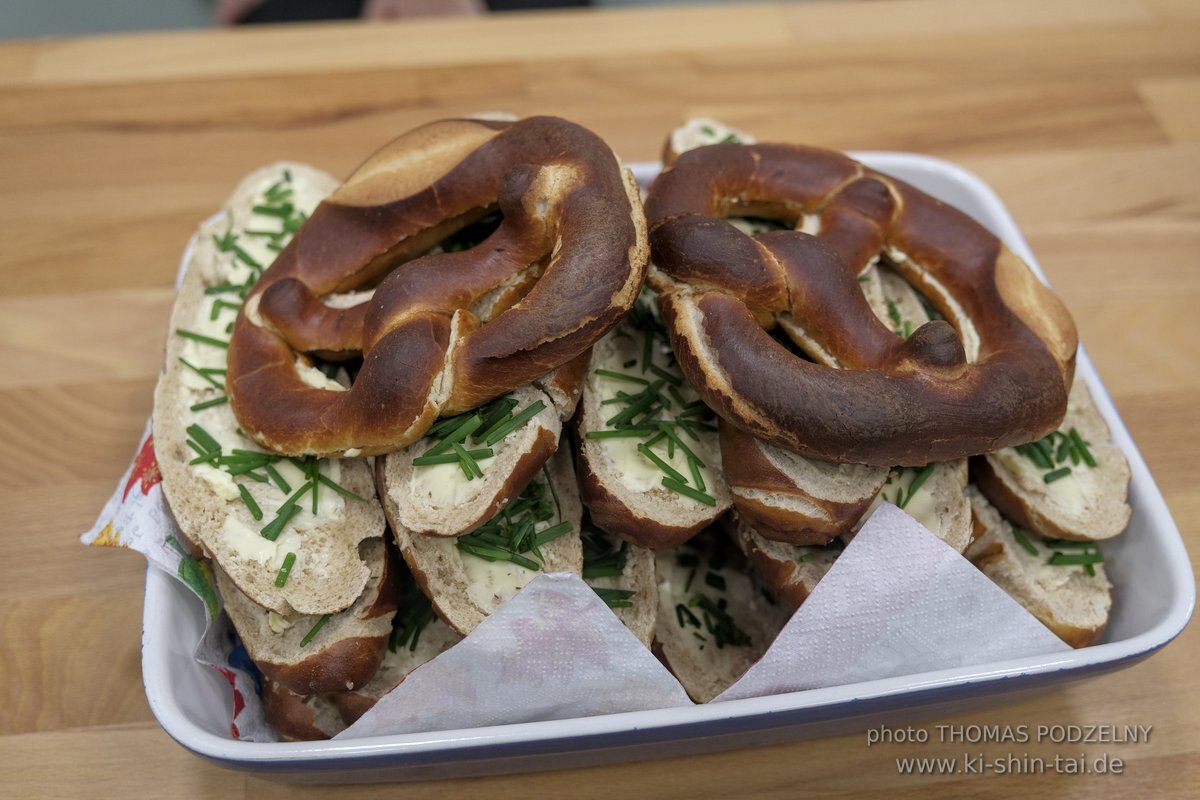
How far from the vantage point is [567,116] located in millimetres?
2586

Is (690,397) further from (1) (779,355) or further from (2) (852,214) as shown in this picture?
(2) (852,214)

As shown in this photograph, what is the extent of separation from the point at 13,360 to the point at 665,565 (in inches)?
57.8

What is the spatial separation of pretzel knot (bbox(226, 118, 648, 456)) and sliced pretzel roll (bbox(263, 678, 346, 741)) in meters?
0.39

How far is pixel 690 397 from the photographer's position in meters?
1.57

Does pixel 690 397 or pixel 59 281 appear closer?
pixel 690 397

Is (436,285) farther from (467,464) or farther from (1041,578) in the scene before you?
(1041,578)

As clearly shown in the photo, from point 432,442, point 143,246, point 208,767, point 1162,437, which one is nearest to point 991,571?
point 1162,437

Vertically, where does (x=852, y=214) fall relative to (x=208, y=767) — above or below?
above

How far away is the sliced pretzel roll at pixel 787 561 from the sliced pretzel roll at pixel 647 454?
0.29 ft

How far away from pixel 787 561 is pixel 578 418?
391mm

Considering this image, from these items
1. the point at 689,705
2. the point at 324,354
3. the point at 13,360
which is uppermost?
the point at 324,354

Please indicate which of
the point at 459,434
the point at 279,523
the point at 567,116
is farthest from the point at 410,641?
the point at 567,116

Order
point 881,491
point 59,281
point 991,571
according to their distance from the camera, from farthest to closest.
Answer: point 59,281
point 991,571
point 881,491

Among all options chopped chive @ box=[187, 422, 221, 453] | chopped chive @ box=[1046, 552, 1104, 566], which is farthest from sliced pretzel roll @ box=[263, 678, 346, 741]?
chopped chive @ box=[1046, 552, 1104, 566]
